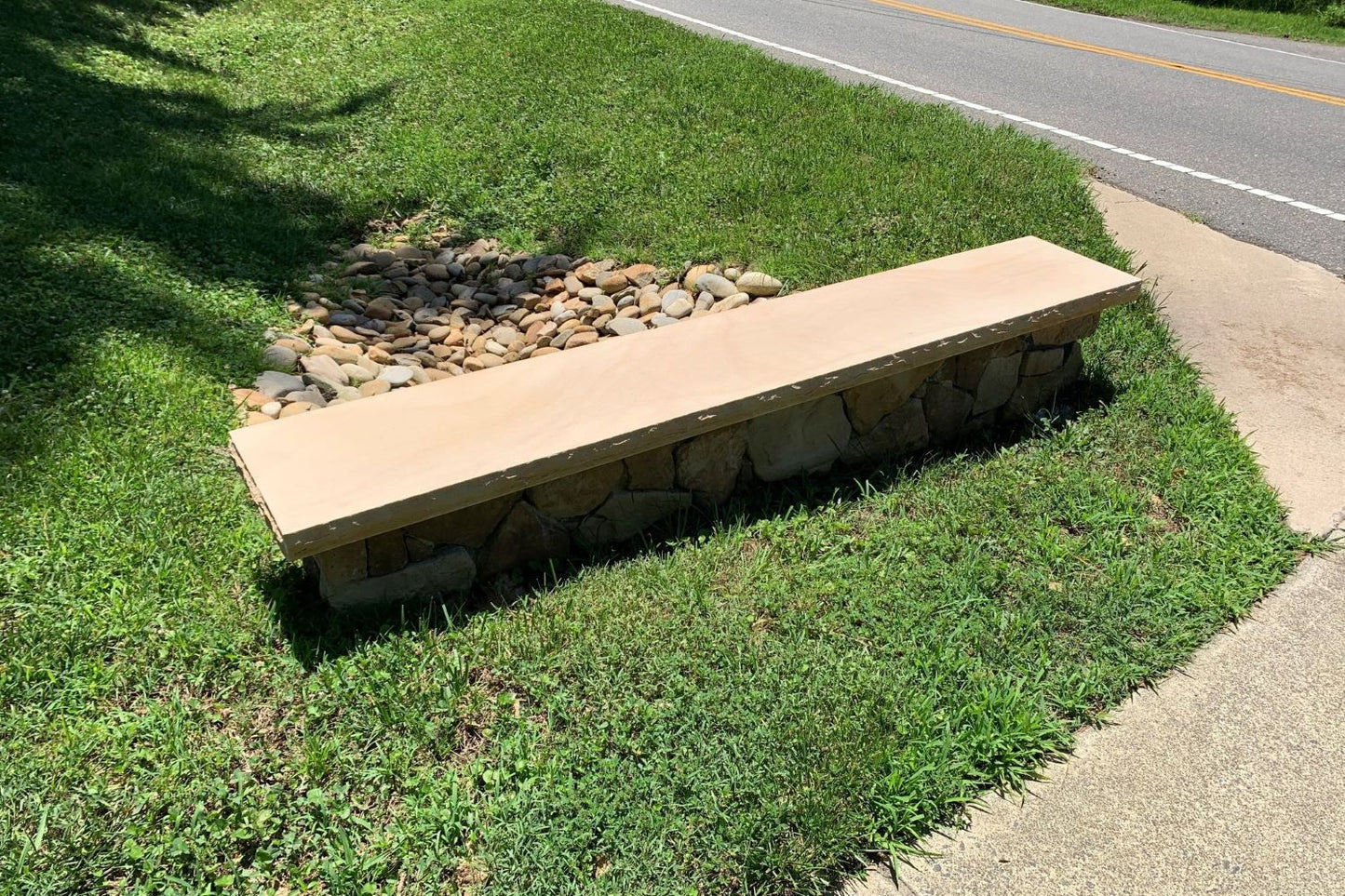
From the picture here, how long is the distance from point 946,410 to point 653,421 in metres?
1.45

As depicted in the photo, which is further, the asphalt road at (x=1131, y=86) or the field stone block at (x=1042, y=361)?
the asphalt road at (x=1131, y=86)

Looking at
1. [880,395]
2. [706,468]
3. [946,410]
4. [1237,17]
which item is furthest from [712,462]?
[1237,17]

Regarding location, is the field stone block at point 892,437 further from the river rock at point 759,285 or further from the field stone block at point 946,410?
the river rock at point 759,285

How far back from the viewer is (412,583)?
10.9 ft

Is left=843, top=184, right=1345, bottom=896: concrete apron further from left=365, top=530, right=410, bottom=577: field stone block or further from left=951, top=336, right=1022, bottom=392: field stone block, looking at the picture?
left=365, top=530, right=410, bottom=577: field stone block

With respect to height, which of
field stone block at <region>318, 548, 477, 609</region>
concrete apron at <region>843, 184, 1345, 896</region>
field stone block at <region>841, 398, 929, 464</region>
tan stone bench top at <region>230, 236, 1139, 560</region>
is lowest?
concrete apron at <region>843, 184, 1345, 896</region>

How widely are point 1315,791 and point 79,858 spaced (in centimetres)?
311

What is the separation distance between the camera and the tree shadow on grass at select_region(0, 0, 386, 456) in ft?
15.2

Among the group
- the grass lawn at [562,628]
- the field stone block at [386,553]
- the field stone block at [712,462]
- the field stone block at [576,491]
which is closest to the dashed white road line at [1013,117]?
the grass lawn at [562,628]

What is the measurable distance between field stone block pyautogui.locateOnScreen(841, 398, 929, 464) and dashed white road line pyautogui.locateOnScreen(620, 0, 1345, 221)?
4126 mm

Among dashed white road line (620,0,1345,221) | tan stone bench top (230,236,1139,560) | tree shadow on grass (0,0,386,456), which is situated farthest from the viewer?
dashed white road line (620,0,1345,221)

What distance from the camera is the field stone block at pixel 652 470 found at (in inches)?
141

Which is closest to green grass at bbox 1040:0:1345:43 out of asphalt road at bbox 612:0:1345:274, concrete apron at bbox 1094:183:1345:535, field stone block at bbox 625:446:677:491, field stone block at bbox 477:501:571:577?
asphalt road at bbox 612:0:1345:274

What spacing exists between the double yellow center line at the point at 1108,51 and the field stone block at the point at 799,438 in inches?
335
